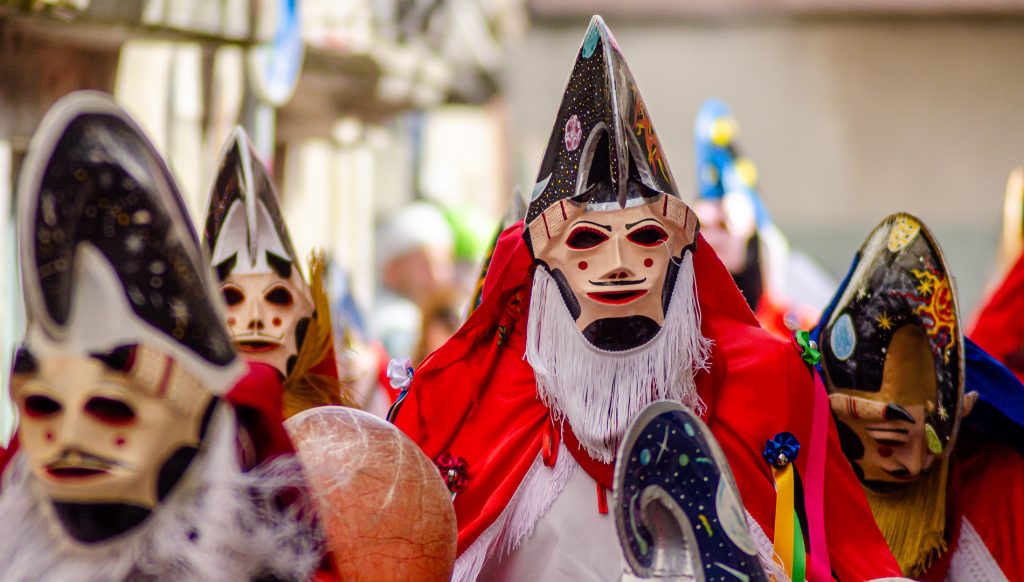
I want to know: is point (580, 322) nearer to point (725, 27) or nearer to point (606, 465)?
point (606, 465)

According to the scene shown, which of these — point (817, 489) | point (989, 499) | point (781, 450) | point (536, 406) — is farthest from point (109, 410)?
point (989, 499)

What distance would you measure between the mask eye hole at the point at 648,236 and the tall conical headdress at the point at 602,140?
9 cm

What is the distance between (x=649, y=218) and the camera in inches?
153

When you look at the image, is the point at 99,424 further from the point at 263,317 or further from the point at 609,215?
the point at 263,317

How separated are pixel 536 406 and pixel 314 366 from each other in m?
0.75

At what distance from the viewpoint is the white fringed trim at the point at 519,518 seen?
389 cm

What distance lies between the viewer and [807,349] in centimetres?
414

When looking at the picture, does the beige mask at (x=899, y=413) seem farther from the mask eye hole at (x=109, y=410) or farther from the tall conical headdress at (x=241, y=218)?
the mask eye hole at (x=109, y=410)

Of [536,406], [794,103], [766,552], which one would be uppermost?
[536,406]

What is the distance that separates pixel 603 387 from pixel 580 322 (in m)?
0.17

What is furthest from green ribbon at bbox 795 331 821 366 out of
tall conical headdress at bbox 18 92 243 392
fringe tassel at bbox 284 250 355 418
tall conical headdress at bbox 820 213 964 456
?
tall conical headdress at bbox 18 92 243 392

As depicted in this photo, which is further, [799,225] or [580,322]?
[799,225]

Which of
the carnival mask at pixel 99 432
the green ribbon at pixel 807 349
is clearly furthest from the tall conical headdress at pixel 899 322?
the carnival mask at pixel 99 432

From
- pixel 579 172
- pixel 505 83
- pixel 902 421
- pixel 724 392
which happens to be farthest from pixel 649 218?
pixel 505 83
